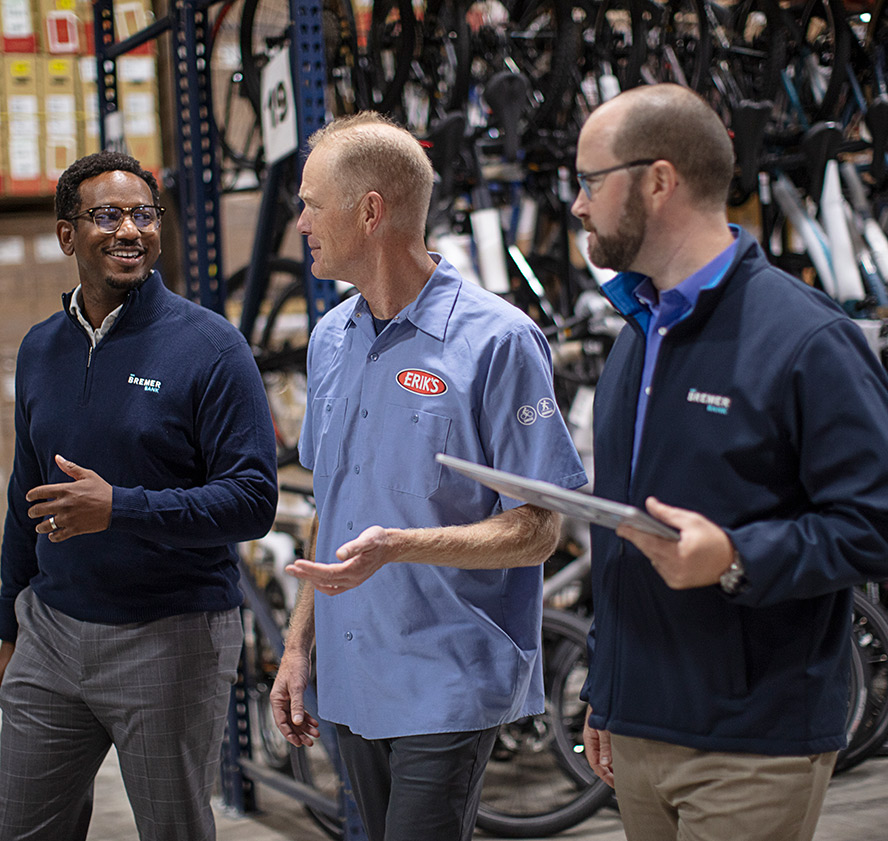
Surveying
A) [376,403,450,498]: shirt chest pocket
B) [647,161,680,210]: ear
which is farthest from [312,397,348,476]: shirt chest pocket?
[647,161,680,210]: ear

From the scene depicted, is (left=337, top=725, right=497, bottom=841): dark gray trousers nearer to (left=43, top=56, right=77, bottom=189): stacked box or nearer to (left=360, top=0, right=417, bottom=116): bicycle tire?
(left=360, top=0, right=417, bottom=116): bicycle tire

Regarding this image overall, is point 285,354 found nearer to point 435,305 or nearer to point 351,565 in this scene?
point 435,305

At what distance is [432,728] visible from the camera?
1748mm

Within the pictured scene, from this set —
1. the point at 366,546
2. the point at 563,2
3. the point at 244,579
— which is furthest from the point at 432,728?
the point at 563,2

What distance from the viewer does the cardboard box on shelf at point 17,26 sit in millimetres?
5895

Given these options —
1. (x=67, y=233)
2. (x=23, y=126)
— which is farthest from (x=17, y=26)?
(x=67, y=233)

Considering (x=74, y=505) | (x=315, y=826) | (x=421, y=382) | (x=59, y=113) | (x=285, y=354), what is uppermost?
(x=59, y=113)

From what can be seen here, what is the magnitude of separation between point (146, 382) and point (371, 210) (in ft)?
2.00

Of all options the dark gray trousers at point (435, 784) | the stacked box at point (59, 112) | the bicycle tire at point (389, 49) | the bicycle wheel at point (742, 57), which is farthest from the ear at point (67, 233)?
the stacked box at point (59, 112)

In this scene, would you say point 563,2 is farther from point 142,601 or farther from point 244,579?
point 142,601

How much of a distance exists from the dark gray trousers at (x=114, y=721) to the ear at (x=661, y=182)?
1.26 metres

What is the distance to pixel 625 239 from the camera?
4.87 feet

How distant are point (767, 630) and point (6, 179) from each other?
5544mm

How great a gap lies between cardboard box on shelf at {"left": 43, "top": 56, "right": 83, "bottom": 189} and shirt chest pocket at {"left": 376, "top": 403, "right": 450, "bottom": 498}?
4.76 m
